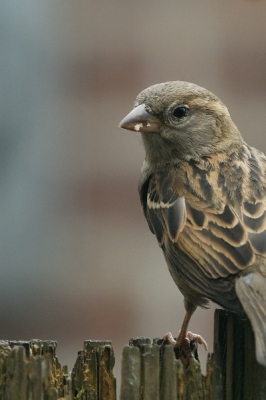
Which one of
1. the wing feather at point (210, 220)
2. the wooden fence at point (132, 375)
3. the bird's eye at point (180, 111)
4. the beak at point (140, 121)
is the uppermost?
the bird's eye at point (180, 111)

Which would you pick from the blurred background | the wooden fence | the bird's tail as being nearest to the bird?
the bird's tail

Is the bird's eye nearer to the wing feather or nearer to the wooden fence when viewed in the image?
the wing feather

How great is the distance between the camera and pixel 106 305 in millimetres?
8305

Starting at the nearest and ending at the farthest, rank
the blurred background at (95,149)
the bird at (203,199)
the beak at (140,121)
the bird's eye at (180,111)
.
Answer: the bird at (203,199)
the beak at (140,121)
the bird's eye at (180,111)
the blurred background at (95,149)

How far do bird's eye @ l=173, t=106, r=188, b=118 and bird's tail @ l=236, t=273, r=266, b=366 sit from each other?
1313 millimetres

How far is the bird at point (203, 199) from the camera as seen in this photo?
13.3 feet

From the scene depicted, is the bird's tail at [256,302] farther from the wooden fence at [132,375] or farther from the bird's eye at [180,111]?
the bird's eye at [180,111]

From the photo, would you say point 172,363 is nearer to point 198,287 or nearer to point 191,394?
point 191,394

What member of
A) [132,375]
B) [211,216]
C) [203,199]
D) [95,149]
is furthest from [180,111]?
[95,149]

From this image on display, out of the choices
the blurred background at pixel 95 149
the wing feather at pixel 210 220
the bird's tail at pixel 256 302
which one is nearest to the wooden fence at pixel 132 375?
the bird's tail at pixel 256 302

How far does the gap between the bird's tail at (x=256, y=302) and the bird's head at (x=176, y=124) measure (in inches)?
47.1

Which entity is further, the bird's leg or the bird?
the bird

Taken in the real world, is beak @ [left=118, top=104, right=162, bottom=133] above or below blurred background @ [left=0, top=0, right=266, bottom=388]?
below

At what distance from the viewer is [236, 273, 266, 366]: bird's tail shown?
336cm
